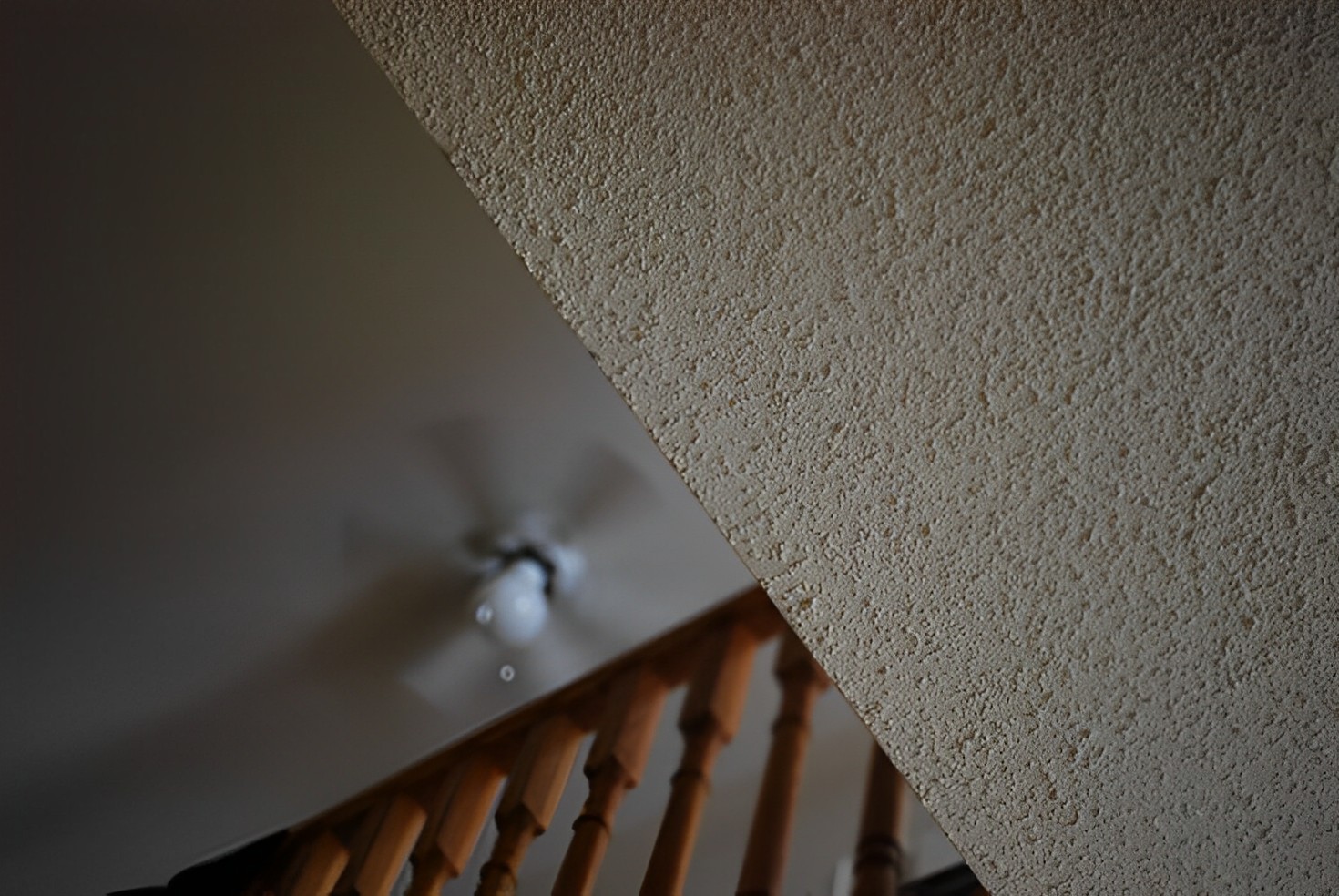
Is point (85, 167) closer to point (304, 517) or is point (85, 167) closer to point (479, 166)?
point (304, 517)

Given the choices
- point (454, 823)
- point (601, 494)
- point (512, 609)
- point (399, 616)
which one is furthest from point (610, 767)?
point (399, 616)

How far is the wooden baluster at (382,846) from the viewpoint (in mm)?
1088

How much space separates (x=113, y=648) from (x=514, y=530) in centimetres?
90

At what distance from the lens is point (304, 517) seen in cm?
226

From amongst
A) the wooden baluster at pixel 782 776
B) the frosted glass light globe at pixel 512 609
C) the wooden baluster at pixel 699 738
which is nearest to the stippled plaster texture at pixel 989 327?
the wooden baluster at pixel 782 776

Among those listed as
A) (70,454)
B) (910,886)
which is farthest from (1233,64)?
(70,454)

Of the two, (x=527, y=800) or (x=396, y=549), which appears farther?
(x=396, y=549)

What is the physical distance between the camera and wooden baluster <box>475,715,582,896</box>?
3.48 feet

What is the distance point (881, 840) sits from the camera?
1354 millimetres

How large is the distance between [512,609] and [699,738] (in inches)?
36.1

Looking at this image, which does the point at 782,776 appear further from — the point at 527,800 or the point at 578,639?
the point at 578,639

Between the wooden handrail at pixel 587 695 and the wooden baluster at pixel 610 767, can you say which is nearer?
the wooden baluster at pixel 610 767

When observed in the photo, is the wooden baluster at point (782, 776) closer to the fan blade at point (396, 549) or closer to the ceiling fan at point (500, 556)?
the ceiling fan at point (500, 556)

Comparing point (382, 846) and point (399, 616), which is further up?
point (382, 846)
